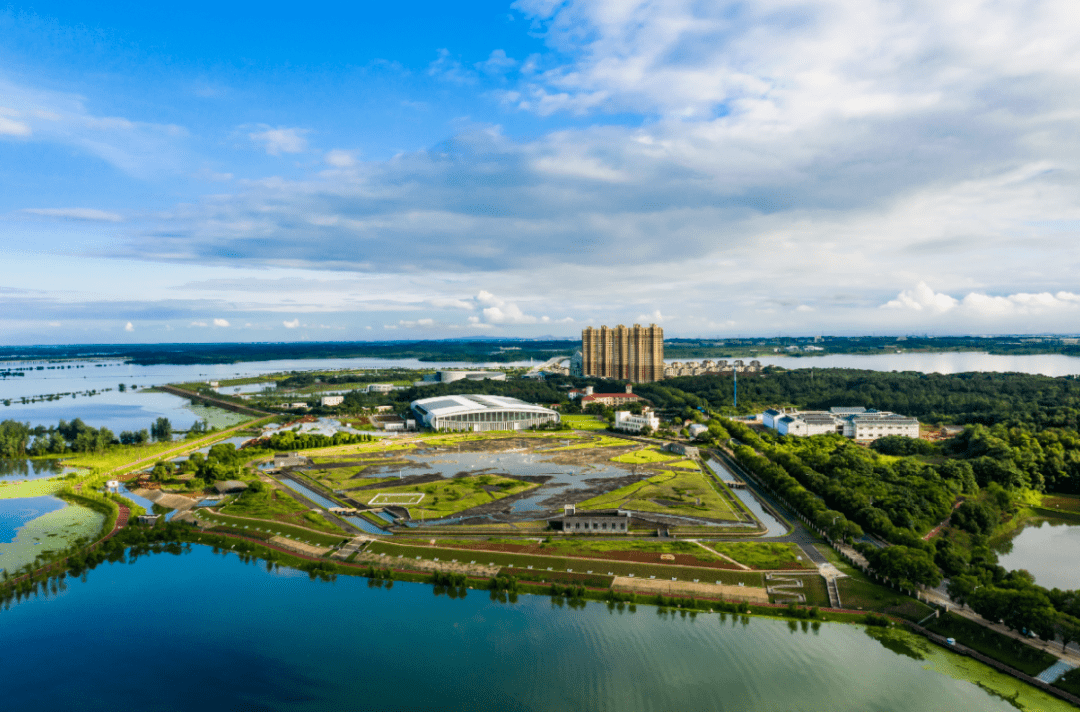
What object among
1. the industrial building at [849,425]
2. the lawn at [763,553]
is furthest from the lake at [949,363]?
the lawn at [763,553]

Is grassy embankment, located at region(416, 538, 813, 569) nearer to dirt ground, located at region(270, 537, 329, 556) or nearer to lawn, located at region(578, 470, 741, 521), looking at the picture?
dirt ground, located at region(270, 537, 329, 556)

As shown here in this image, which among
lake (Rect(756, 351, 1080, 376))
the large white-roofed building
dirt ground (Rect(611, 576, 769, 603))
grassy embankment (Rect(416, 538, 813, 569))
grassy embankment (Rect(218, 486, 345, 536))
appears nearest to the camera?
dirt ground (Rect(611, 576, 769, 603))

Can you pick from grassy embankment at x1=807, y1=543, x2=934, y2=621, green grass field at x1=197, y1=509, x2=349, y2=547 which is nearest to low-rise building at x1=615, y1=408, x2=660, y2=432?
grassy embankment at x1=807, y1=543, x2=934, y2=621

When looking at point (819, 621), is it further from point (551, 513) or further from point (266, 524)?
point (266, 524)

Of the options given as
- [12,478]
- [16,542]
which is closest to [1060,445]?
[16,542]

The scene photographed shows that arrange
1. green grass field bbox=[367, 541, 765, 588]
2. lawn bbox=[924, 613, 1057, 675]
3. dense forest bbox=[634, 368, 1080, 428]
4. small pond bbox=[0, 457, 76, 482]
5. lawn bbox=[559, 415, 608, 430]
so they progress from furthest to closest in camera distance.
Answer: lawn bbox=[559, 415, 608, 430]
dense forest bbox=[634, 368, 1080, 428]
small pond bbox=[0, 457, 76, 482]
green grass field bbox=[367, 541, 765, 588]
lawn bbox=[924, 613, 1057, 675]
